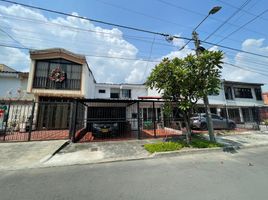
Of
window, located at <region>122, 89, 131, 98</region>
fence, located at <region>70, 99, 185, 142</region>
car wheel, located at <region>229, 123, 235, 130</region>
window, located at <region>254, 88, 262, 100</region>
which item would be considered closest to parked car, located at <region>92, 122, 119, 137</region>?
fence, located at <region>70, 99, 185, 142</region>

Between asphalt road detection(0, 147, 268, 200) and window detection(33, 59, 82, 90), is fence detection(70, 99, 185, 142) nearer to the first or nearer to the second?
Result: window detection(33, 59, 82, 90)

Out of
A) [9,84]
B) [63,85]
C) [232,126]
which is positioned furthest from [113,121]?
[9,84]

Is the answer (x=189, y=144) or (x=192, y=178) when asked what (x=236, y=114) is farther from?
(x=192, y=178)

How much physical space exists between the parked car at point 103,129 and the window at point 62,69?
19.8 feet

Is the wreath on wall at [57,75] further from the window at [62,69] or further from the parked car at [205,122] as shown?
the parked car at [205,122]

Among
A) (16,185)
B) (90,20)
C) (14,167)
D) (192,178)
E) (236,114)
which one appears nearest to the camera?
(16,185)

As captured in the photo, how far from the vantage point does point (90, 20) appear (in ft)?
22.2

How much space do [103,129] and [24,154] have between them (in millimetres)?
4376

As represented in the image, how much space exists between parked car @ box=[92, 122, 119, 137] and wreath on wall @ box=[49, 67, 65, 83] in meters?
7.02

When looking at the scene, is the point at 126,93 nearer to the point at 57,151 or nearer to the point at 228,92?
the point at 57,151

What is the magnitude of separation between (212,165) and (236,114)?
2266 cm

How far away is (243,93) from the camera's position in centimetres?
2327

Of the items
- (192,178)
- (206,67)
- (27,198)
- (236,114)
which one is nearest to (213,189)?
(192,178)

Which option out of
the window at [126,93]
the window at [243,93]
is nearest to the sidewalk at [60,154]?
the window at [126,93]
